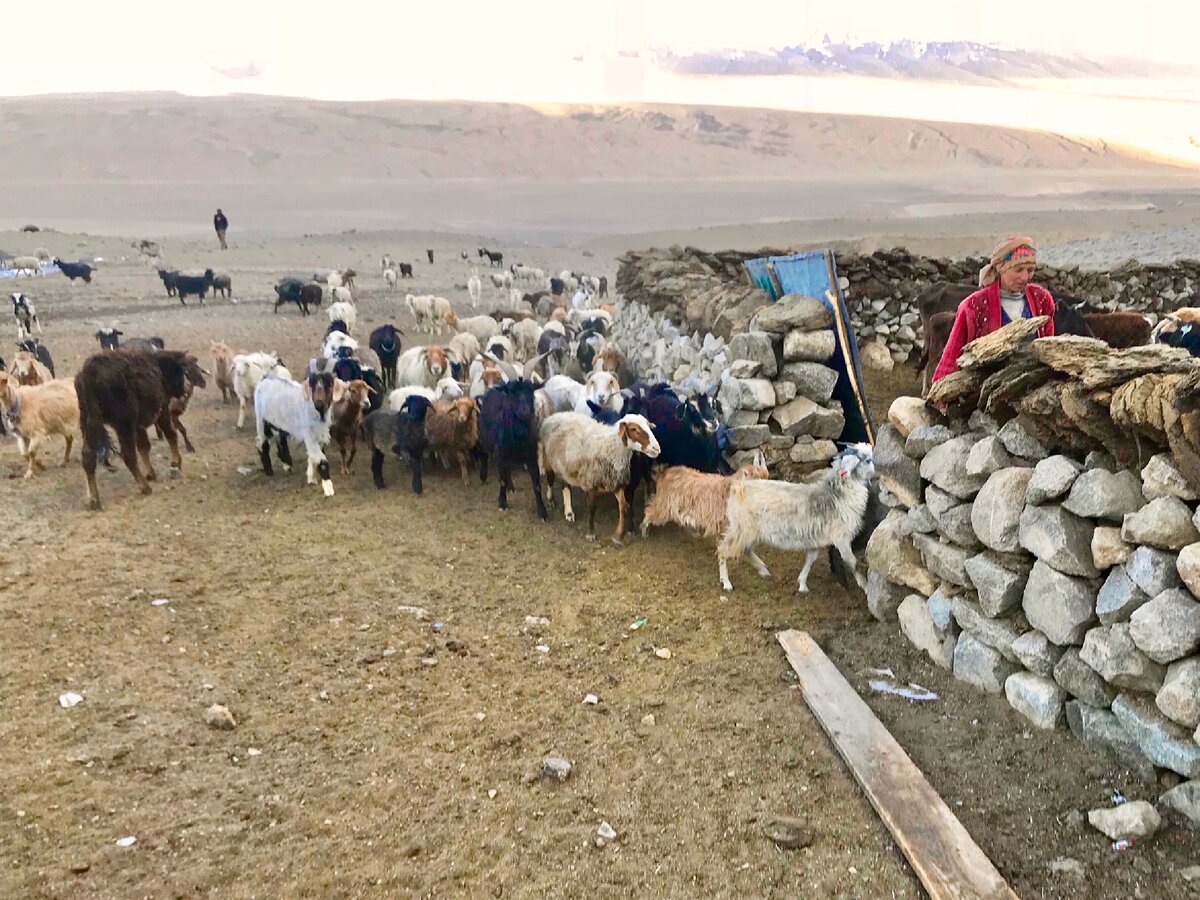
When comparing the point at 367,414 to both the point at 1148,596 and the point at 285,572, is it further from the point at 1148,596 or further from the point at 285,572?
the point at 1148,596

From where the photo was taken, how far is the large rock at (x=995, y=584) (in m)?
4.11

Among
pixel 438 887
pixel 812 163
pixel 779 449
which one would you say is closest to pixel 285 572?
pixel 438 887

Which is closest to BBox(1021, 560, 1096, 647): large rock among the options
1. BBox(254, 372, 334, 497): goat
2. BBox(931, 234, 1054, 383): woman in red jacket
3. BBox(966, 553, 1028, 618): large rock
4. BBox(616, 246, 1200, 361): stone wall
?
BBox(966, 553, 1028, 618): large rock

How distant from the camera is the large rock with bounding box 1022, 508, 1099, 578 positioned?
12.2 feet

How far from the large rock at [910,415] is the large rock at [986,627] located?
3.81 feet

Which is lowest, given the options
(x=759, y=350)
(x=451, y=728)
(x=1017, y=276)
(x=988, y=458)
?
(x=451, y=728)

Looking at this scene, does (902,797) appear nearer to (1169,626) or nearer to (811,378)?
(1169,626)

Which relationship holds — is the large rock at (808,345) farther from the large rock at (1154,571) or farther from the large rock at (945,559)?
the large rock at (1154,571)

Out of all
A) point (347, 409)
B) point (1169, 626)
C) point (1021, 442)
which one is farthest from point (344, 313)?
point (1169, 626)

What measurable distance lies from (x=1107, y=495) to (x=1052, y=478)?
0.28 metres

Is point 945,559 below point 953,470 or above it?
below

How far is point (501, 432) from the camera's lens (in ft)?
26.5

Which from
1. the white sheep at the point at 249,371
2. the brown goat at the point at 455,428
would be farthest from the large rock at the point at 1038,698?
the white sheep at the point at 249,371

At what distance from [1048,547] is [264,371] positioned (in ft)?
31.2
